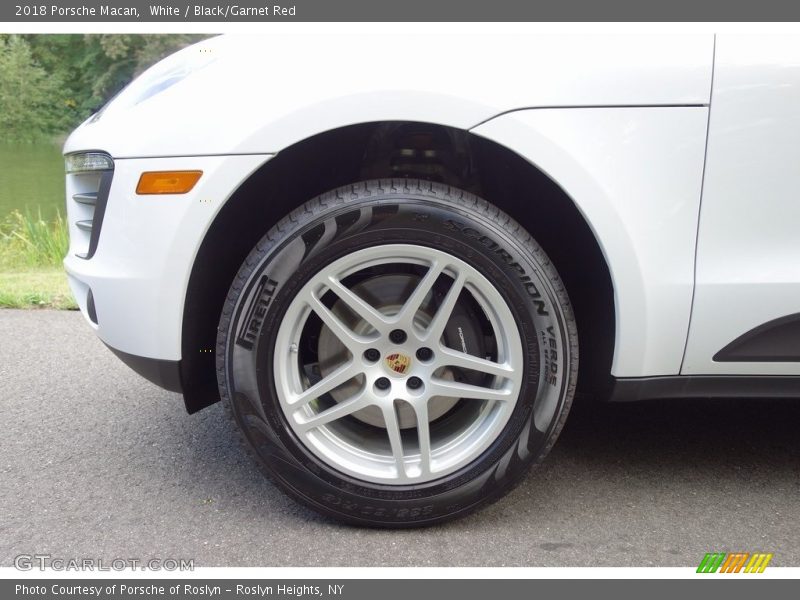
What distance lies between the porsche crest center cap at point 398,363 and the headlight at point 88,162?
2.87 feet

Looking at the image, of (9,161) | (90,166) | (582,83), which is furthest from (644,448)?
(9,161)

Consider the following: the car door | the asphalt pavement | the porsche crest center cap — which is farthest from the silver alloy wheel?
the car door

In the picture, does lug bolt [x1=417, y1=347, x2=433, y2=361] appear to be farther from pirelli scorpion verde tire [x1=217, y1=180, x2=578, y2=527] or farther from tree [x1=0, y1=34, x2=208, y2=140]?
tree [x1=0, y1=34, x2=208, y2=140]

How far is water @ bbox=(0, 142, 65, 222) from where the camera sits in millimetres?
10894

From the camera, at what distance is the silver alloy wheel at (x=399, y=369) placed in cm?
160

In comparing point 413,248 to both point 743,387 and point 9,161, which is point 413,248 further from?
point 9,161

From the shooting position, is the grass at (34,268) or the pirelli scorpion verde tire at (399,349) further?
the grass at (34,268)

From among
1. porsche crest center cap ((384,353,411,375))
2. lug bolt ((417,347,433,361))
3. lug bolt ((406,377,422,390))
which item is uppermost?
lug bolt ((417,347,433,361))

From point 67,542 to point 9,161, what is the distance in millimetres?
17506

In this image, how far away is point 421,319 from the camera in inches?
Answer: 69.2

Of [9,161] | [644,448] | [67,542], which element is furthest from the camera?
[9,161]

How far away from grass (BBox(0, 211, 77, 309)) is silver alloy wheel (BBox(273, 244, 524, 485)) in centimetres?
288

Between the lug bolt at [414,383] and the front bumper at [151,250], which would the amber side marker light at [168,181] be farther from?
the lug bolt at [414,383]

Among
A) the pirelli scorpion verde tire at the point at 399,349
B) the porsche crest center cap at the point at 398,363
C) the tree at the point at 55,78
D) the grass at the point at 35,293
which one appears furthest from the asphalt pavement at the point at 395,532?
the tree at the point at 55,78
